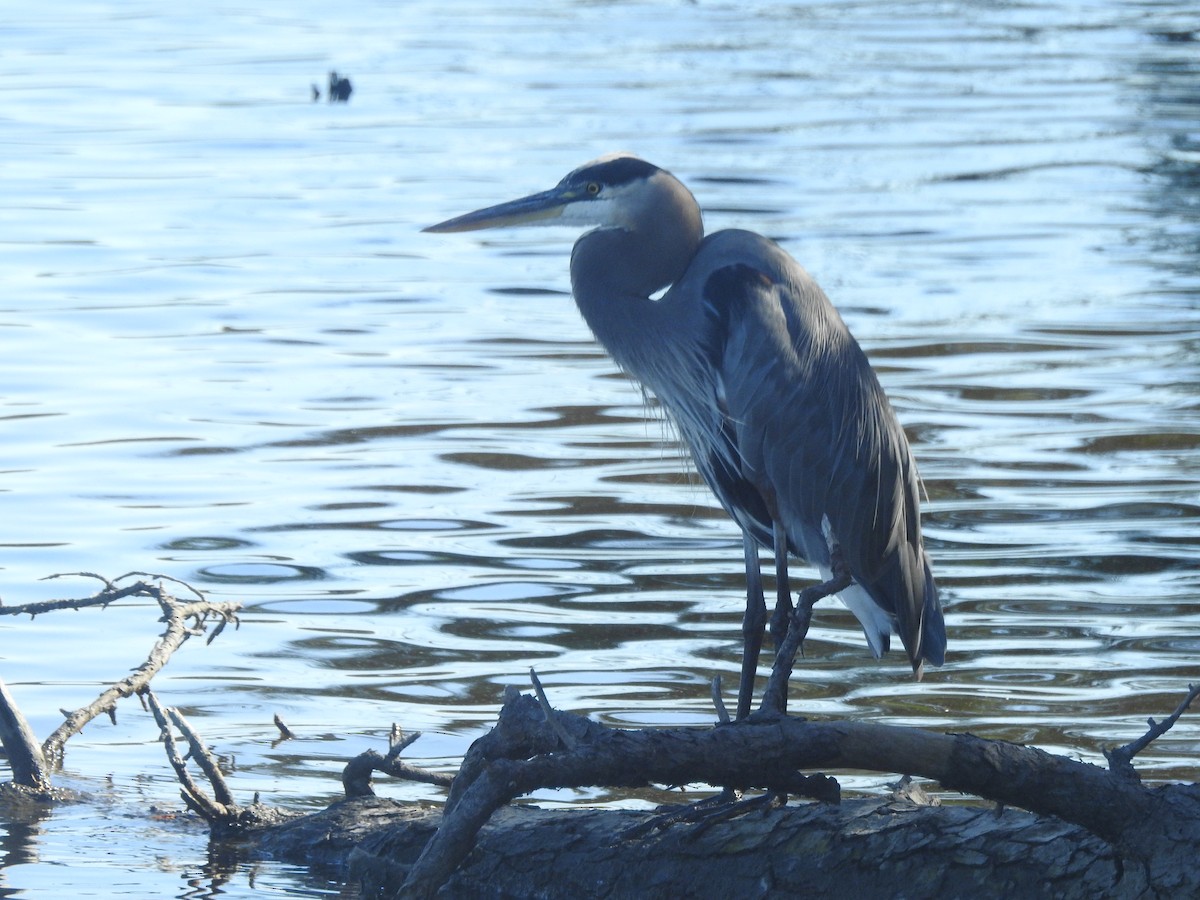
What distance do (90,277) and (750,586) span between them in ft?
24.0

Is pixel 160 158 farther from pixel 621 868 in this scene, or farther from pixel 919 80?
pixel 621 868

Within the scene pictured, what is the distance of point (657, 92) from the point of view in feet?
62.7

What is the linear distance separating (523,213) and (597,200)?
217mm

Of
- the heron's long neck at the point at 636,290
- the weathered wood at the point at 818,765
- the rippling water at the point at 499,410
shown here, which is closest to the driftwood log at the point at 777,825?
the weathered wood at the point at 818,765

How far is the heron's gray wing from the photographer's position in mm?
5305

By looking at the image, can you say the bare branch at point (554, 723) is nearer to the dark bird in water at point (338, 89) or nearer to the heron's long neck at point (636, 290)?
the heron's long neck at point (636, 290)

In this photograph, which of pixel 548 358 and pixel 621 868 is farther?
pixel 548 358

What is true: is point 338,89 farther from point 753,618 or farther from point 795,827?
point 795,827

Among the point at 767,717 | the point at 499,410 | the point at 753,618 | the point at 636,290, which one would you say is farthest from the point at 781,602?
the point at 499,410

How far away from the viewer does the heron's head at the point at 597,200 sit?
5430mm

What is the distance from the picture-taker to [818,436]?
17.8 ft

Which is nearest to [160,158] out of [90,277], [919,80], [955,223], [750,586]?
[90,277]

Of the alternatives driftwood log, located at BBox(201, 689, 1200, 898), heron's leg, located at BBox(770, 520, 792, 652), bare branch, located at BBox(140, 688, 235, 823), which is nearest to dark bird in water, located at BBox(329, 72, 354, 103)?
heron's leg, located at BBox(770, 520, 792, 652)

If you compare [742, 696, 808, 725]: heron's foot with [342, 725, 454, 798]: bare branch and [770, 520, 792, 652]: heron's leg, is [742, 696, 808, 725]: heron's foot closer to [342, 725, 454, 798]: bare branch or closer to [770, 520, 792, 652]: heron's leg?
[342, 725, 454, 798]: bare branch
